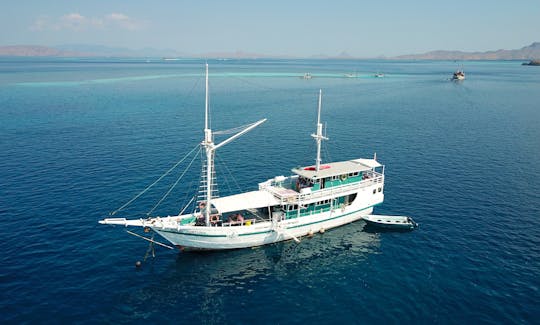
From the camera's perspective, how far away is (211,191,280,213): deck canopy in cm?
4853

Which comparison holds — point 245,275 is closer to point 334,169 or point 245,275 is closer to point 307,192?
point 307,192

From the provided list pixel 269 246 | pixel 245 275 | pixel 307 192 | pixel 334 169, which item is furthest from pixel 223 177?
pixel 245 275

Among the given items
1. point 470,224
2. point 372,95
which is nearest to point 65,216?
point 470,224

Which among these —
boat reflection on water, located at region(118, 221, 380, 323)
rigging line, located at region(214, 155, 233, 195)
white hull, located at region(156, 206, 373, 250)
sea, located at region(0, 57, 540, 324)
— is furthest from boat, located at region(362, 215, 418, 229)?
rigging line, located at region(214, 155, 233, 195)

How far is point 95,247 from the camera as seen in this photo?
48312mm

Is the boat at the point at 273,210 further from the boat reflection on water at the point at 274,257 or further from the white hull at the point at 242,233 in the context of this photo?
the boat reflection on water at the point at 274,257

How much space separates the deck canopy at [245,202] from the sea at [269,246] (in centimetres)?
618

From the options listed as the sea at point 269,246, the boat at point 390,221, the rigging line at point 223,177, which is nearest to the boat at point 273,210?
the boat at point 390,221

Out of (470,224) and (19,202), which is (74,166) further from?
(470,224)

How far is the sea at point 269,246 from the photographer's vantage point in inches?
1502

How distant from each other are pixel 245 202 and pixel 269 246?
726 cm

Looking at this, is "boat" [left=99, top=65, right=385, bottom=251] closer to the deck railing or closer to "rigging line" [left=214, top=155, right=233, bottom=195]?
the deck railing

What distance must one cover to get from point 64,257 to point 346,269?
36.0m

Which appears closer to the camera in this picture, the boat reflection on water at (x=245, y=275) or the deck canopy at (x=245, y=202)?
the boat reflection on water at (x=245, y=275)
